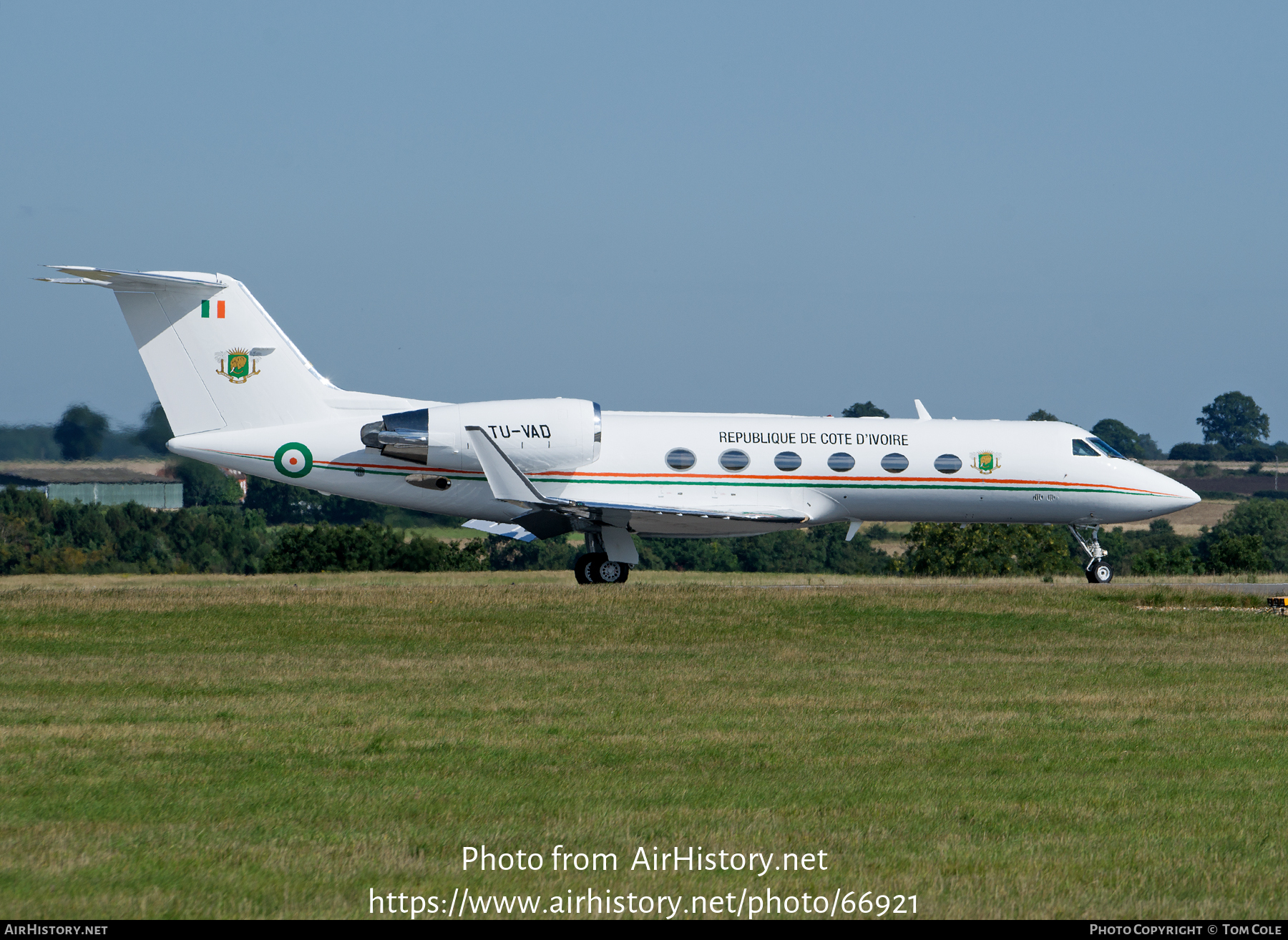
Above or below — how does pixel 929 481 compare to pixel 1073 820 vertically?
above

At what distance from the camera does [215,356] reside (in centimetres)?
2614

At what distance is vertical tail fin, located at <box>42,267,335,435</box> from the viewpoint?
2591 centimetres

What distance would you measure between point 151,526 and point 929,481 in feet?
113

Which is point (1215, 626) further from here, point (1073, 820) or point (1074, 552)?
point (1074, 552)

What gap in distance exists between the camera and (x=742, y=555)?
6400 cm

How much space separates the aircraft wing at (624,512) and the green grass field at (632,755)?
10.6 ft

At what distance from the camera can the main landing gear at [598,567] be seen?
27203 mm

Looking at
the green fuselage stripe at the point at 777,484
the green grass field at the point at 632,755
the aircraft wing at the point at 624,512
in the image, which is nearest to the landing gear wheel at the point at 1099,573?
the green fuselage stripe at the point at 777,484

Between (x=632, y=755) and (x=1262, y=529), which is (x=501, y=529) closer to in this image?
(x=632, y=755)

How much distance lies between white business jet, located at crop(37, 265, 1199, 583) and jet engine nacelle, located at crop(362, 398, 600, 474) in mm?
29

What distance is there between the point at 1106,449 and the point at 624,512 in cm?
1035
